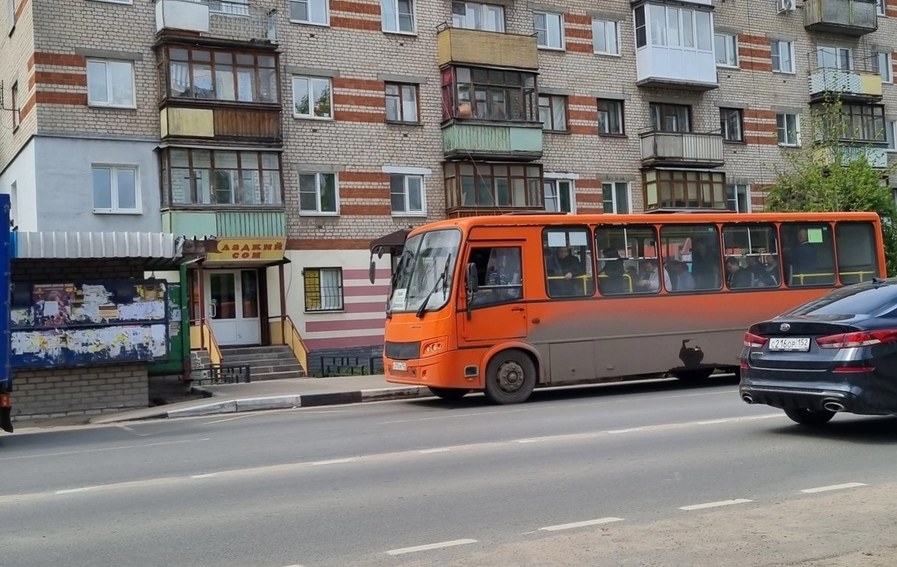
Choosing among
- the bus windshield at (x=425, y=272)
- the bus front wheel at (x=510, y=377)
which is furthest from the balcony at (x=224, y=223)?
the bus front wheel at (x=510, y=377)

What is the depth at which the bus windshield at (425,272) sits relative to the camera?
1594cm

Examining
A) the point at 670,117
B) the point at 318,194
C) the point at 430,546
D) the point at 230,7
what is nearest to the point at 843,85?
the point at 670,117

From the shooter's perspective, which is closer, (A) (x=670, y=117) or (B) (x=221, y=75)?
(B) (x=221, y=75)

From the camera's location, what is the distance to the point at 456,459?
10266 millimetres

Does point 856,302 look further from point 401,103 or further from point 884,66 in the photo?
point 884,66

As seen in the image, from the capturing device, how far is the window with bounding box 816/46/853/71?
4184cm

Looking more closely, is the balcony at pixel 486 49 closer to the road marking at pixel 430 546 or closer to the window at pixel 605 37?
the window at pixel 605 37

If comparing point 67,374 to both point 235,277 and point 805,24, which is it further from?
point 805,24

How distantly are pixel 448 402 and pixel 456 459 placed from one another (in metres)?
7.19

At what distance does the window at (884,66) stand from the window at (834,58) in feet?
5.33

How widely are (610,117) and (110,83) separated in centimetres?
1783

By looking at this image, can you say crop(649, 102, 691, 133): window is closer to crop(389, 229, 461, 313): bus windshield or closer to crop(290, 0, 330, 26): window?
crop(290, 0, 330, 26): window

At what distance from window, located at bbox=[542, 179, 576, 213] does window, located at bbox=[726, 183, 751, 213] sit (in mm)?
7259

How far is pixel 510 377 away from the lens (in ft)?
53.3
